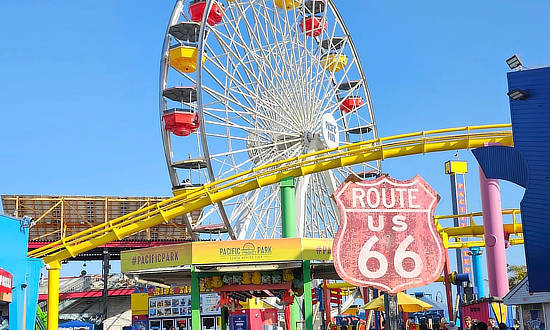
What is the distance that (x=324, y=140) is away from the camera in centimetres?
2981

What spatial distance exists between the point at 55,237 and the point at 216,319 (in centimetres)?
2276

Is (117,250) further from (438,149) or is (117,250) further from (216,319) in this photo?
(438,149)

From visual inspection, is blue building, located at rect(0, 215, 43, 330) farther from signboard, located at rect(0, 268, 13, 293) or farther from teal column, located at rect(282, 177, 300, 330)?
teal column, located at rect(282, 177, 300, 330)

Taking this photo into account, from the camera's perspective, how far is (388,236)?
8586 mm

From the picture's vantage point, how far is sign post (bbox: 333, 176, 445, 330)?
8.41 m

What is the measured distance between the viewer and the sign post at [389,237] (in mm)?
8406

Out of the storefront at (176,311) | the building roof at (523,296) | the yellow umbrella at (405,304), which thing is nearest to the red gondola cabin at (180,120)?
the storefront at (176,311)

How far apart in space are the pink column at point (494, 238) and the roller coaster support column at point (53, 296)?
13164mm

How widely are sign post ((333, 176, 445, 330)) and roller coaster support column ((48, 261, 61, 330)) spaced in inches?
603

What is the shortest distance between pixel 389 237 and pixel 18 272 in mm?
11772

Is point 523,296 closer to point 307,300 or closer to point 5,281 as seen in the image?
point 307,300

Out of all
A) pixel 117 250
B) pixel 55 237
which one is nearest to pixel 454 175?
pixel 117 250

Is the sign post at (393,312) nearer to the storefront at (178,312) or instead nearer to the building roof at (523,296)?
the building roof at (523,296)

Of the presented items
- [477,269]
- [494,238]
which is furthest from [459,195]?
[494,238]
